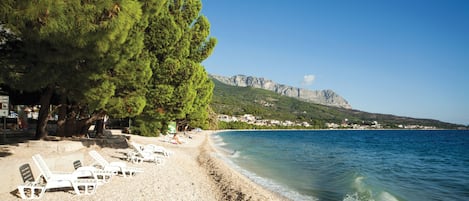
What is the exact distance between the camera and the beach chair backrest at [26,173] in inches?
345

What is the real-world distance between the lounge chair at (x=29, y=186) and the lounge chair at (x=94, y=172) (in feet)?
3.63

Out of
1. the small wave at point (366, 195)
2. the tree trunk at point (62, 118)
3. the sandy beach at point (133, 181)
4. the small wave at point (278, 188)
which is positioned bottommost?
the small wave at point (366, 195)

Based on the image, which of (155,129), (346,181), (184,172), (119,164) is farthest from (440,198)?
(155,129)

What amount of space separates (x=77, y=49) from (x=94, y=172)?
3926 millimetres

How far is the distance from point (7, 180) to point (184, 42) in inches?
543

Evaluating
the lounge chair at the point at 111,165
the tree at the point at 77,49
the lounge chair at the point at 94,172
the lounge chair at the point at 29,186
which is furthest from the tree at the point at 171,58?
the lounge chair at the point at 29,186

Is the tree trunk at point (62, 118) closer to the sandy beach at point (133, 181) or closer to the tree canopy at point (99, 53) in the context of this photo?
the tree canopy at point (99, 53)

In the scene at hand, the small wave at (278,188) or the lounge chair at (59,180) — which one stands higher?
the lounge chair at (59,180)

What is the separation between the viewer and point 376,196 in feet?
47.8

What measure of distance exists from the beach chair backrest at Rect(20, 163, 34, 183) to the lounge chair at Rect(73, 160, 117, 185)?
1152mm

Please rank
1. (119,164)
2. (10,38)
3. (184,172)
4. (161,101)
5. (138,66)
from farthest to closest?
1. (161,101)
2. (184,172)
3. (138,66)
4. (119,164)
5. (10,38)

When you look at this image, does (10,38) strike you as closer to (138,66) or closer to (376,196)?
(138,66)

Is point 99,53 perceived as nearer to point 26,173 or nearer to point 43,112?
point 26,173

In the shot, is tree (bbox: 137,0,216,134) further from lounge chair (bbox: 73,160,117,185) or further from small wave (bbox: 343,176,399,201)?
small wave (bbox: 343,176,399,201)
